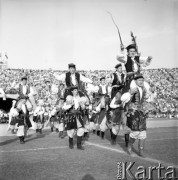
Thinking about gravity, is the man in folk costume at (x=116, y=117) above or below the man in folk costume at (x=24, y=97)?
below

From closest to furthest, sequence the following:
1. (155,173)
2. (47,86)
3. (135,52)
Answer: (155,173) < (135,52) < (47,86)

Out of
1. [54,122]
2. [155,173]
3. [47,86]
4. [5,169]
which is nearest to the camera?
[155,173]

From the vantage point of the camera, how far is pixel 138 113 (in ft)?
22.7

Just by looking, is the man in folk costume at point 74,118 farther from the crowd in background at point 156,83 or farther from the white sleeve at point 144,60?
the crowd in background at point 156,83

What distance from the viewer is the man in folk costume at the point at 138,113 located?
6.84m

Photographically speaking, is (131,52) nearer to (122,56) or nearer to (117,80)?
(122,56)

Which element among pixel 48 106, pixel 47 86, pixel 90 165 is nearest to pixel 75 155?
pixel 90 165

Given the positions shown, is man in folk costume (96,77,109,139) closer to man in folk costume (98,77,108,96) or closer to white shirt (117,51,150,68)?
man in folk costume (98,77,108,96)

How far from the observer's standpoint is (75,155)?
22.7 ft

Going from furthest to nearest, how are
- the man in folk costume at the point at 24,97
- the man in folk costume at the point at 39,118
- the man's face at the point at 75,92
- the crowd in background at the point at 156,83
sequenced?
the crowd in background at the point at 156,83 → the man in folk costume at the point at 39,118 → the man in folk costume at the point at 24,97 → the man's face at the point at 75,92

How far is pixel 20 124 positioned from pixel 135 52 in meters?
3.87

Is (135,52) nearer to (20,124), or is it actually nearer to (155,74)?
(20,124)

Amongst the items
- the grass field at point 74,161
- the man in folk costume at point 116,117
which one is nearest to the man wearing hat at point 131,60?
the man in folk costume at point 116,117

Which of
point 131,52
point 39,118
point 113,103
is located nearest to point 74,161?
point 113,103
